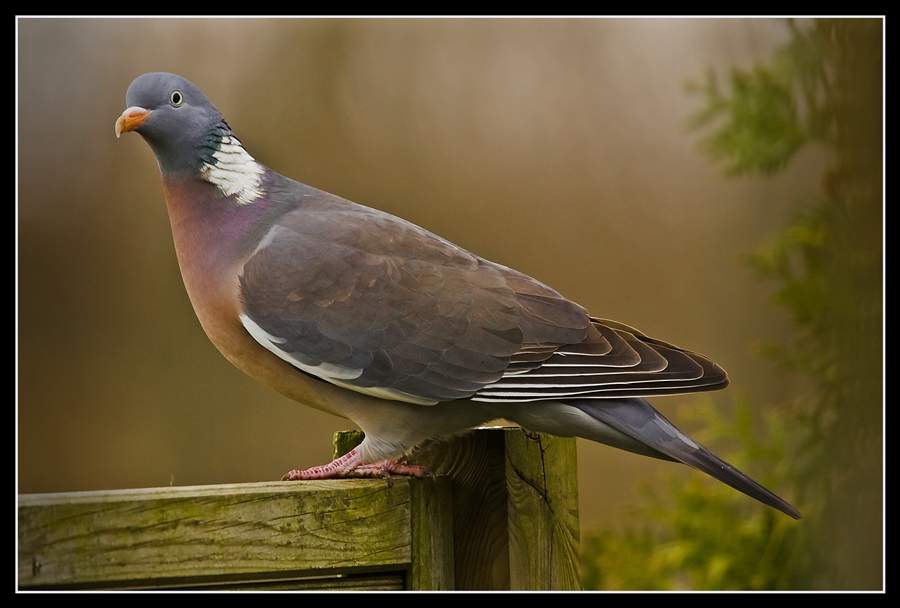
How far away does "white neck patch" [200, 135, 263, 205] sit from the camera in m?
2.02

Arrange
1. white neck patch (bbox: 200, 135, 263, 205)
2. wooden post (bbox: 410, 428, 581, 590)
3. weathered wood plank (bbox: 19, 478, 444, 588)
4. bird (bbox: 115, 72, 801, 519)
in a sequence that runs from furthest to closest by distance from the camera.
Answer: white neck patch (bbox: 200, 135, 263, 205) → bird (bbox: 115, 72, 801, 519) → wooden post (bbox: 410, 428, 581, 590) → weathered wood plank (bbox: 19, 478, 444, 588)

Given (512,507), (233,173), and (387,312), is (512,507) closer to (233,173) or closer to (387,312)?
(387,312)

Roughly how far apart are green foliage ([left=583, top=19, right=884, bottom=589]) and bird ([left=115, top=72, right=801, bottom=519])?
3.74 ft

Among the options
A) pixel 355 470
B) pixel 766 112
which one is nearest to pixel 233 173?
pixel 355 470

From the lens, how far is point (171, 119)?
1.95 metres

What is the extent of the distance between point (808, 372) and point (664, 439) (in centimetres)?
151

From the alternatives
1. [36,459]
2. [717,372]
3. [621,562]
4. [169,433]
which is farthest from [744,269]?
[36,459]

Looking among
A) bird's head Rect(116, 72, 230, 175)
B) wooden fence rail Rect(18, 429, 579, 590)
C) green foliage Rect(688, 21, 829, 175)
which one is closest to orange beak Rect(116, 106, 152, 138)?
bird's head Rect(116, 72, 230, 175)

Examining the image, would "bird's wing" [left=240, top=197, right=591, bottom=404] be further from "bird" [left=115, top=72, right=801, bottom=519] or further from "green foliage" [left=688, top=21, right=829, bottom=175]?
"green foliage" [left=688, top=21, right=829, bottom=175]

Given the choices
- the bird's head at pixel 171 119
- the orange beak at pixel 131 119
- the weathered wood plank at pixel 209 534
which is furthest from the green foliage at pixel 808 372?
the orange beak at pixel 131 119

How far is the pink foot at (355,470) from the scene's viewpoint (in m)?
1.80

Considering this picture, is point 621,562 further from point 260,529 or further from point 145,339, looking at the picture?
point 145,339

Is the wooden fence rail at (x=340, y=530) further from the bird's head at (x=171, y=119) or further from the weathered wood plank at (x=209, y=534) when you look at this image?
the bird's head at (x=171, y=119)

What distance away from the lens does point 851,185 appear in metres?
2.91
